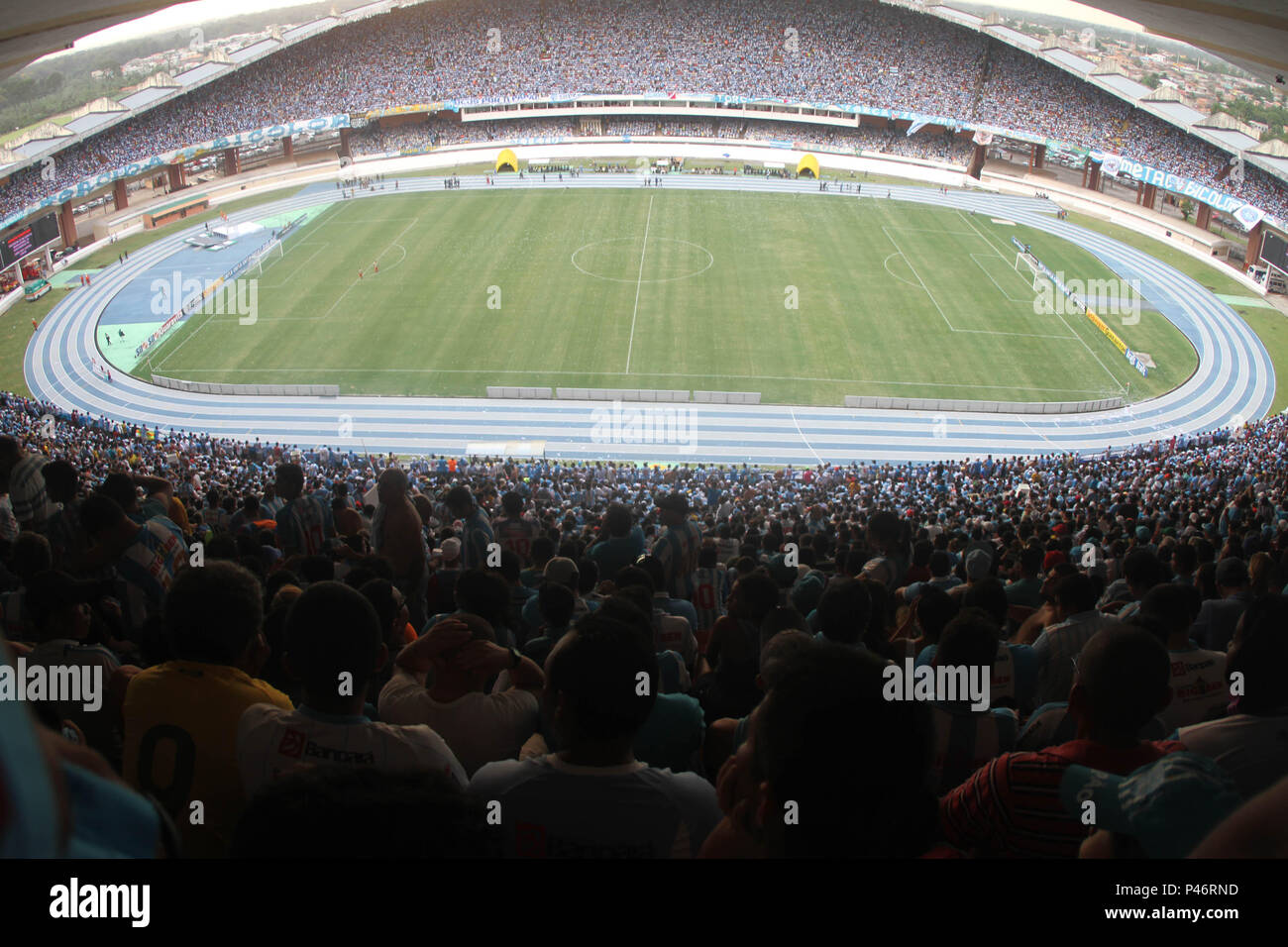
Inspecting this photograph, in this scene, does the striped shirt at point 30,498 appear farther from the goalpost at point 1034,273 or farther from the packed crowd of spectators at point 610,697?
the goalpost at point 1034,273

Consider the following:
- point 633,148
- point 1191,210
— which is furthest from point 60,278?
point 1191,210

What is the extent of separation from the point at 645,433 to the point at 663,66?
150 ft

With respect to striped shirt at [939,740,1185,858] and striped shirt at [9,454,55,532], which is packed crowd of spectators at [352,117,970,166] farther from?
striped shirt at [939,740,1185,858]

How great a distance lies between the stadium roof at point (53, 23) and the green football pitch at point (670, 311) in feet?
74.0

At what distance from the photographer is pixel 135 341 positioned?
37438mm

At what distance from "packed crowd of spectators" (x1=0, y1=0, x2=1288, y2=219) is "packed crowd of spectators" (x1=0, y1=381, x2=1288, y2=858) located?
5644cm

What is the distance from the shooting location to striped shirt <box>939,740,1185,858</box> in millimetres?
3514

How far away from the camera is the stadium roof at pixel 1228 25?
857 centimetres

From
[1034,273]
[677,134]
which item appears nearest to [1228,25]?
[1034,273]

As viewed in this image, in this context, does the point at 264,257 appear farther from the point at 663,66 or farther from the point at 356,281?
the point at 663,66

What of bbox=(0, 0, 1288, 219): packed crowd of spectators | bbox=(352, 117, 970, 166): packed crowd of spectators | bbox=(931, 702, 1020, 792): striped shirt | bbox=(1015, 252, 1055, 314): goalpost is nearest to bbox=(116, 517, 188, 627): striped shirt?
bbox=(931, 702, 1020, 792): striped shirt

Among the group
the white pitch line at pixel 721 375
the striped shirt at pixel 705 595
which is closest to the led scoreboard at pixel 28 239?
the white pitch line at pixel 721 375

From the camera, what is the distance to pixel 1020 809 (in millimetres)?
3545
